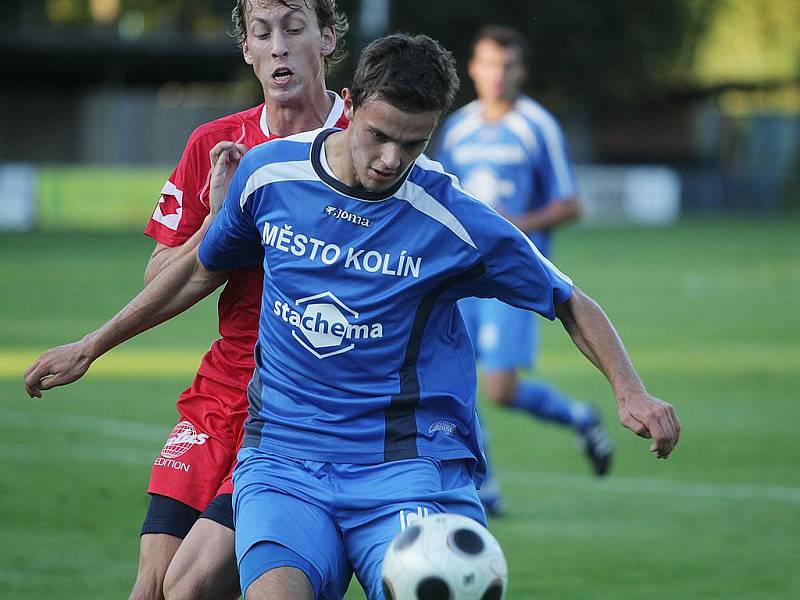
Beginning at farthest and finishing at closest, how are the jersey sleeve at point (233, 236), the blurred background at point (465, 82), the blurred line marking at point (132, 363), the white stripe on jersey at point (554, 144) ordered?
1. the blurred background at point (465, 82)
2. the blurred line marking at point (132, 363)
3. the white stripe on jersey at point (554, 144)
4. the jersey sleeve at point (233, 236)

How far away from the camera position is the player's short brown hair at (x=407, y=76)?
4.20 m

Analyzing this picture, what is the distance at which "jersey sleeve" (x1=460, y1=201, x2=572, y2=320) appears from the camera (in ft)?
14.5

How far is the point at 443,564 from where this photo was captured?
3.89 m

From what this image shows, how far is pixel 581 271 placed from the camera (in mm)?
26203

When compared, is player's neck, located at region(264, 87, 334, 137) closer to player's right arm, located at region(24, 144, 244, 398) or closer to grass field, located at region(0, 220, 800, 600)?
player's right arm, located at region(24, 144, 244, 398)

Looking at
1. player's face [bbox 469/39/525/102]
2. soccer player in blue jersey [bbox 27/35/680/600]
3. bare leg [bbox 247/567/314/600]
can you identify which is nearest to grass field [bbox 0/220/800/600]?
player's face [bbox 469/39/525/102]

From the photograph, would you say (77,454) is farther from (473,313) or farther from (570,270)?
(570,270)

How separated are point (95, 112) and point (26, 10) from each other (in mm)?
5000

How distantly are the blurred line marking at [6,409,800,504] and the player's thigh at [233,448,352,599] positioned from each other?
5.39 m

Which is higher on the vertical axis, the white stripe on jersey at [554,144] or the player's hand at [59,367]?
the player's hand at [59,367]

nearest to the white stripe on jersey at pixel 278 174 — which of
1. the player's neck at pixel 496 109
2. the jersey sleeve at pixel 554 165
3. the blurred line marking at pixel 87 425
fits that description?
the jersey sleeve at pixel 554 165

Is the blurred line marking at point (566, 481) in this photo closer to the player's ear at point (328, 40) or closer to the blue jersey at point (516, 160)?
the blue jersey at point (516, 160)

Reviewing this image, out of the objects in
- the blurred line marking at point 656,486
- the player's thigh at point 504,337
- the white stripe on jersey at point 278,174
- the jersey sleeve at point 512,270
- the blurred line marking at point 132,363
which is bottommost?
the blurred line marking at point 132,363

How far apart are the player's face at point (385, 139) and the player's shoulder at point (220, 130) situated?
962mm
